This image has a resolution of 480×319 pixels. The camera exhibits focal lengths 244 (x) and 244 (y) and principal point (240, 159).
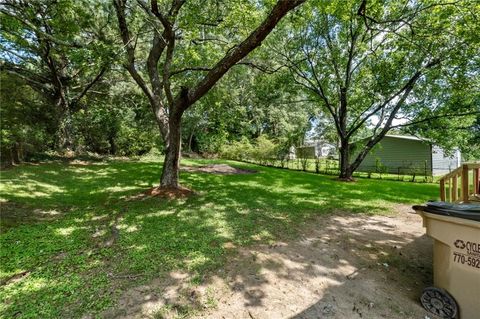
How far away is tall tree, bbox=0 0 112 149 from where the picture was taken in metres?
6.15

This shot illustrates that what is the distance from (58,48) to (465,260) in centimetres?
1156

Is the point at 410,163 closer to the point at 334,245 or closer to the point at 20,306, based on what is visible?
the point at 334,245

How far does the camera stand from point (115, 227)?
195 inches

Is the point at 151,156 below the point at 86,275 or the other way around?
the other way around

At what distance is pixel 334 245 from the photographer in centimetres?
438

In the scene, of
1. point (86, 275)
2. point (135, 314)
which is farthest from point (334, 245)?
point (86, 275)

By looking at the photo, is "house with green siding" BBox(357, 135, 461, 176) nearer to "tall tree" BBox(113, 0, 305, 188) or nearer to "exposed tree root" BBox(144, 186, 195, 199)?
"tall tree" BBox(113, 0, 305, 188)

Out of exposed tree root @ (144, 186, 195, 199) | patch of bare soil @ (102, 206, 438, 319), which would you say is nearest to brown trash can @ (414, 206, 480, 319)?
patch of bare soil @ (102, 206, 438, 319)

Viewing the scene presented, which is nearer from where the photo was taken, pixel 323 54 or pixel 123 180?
pixel 123 180

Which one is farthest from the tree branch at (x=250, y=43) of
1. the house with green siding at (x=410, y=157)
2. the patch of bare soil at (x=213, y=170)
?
the house with green siding at (x=410, y=157)

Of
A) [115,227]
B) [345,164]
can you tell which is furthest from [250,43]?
[345,164]

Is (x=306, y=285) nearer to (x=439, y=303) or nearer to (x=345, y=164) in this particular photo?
(x=439, y=303)

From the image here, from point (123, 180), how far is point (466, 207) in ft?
34.2

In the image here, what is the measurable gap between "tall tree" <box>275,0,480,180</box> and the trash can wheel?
962cm
